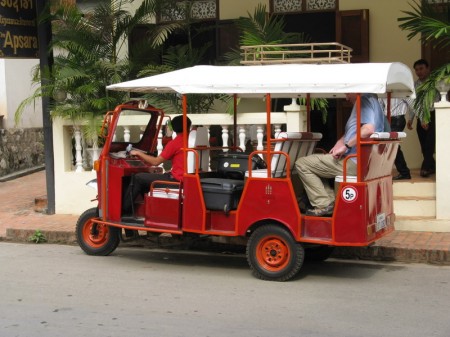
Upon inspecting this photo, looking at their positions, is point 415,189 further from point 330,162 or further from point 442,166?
point 330,162

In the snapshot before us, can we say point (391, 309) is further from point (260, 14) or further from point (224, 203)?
point (260, 14)

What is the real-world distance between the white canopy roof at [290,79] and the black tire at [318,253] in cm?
191

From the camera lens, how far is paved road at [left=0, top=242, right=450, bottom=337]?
630 centimetres

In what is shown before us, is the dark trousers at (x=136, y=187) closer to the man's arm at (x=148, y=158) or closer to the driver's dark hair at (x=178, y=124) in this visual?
the man's arm at (x=148, y=158)

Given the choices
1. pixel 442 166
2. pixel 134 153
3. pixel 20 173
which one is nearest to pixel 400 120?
pixel 442 166

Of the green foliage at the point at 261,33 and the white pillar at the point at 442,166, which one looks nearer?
the white pillar at the point at 442,166

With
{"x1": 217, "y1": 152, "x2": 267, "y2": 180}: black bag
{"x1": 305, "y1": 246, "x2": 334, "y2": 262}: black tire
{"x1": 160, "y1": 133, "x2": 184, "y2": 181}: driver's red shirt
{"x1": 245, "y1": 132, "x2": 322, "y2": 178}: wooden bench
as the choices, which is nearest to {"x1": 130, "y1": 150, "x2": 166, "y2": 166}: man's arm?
{"x1": 160, "y1": 133, "x2": 184, "y2": 181}: driver's red shirt

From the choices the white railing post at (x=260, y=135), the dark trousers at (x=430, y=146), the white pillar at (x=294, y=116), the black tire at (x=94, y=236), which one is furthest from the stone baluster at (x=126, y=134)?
the dark trousers at (x=430, y=146)

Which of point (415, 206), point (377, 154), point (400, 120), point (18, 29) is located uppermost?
point (18, 29)

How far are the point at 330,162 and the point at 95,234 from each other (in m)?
3.10

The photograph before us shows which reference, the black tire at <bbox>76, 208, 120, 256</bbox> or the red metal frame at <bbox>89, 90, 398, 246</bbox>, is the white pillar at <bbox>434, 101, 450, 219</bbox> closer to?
the red metal frame at <bbox>89, 90, 398, 246</bbox>

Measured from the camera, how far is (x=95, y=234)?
9.37m

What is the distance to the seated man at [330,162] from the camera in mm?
7797

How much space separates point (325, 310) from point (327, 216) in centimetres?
125
